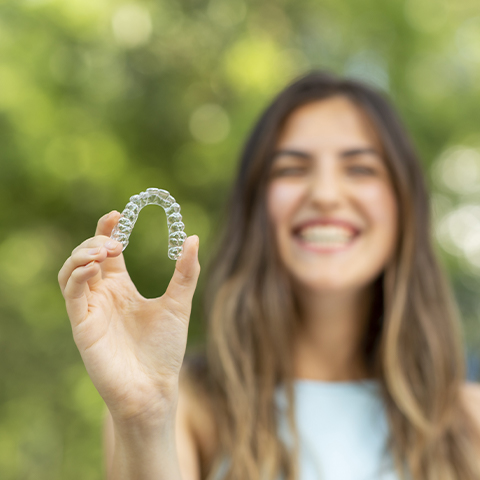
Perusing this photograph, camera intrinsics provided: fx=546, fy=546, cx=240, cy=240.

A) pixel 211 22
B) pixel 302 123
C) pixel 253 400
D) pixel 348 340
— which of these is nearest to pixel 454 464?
pixel 348 340

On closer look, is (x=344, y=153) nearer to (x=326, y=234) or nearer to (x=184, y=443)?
(x=326, y=234)

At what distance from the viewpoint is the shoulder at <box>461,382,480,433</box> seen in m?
2.87

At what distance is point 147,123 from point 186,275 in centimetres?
391

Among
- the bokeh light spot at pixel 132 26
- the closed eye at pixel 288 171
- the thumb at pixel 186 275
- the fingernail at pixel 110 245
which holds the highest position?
the bokeh light spot at pixel 132 26

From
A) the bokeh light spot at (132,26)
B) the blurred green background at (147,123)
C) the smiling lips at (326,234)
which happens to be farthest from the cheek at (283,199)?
the bokeh light spot at (132,26)

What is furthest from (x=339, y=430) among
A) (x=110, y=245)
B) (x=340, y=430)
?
(x=110, y=245)

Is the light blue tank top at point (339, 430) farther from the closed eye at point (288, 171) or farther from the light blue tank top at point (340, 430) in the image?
the closed eye at point (288, 171)

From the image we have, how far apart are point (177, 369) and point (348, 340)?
5.51ft

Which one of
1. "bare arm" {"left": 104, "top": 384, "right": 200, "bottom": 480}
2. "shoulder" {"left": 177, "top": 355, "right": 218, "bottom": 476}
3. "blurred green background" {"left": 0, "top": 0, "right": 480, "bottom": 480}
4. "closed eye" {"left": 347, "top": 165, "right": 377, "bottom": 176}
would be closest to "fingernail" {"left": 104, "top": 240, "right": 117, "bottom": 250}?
"bare arm" {"left": 104, "top": 384, "right": 200, "bottom": 480}

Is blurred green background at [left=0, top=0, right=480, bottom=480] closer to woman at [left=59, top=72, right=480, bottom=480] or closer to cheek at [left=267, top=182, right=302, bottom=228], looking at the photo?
woman at [left=59, top=72, right=480, bottom=480]

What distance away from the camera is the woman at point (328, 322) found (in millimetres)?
2627

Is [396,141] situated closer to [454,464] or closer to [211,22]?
[454,464]

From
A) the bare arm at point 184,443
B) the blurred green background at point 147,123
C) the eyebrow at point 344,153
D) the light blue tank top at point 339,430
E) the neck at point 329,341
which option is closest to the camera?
the bare arm at point 184,443

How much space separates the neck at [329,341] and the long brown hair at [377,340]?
10 centimetres
